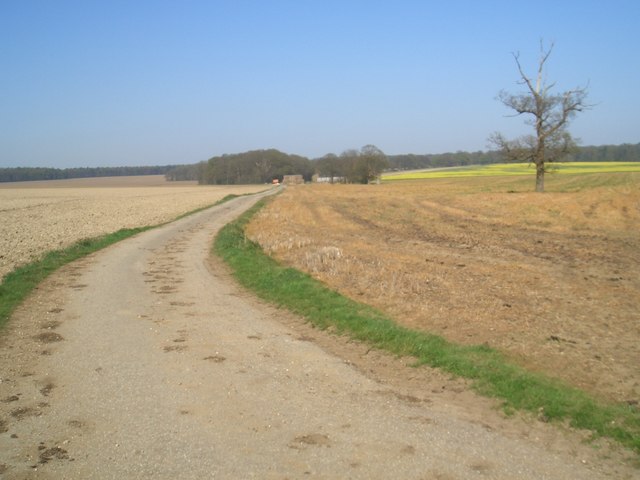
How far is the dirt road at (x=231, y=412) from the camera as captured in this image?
445cm

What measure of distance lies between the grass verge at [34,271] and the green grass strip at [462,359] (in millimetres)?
4484

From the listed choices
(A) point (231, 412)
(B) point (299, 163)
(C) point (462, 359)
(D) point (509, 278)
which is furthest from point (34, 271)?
(B) point (299, 163)

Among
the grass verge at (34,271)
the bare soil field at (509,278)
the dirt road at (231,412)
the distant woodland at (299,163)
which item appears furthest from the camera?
the distant woodland at (299,163)

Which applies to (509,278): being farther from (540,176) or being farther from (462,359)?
(540,176)

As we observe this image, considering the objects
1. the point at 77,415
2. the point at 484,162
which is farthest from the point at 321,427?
the point at 484,162

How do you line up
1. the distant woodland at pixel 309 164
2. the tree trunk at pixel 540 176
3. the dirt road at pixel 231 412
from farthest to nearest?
the distant woodland at pixel 309 164 → the tree trunk at pixel 540 176 → the dirt road at pixel 231 412

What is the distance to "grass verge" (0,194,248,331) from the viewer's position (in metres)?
10.4

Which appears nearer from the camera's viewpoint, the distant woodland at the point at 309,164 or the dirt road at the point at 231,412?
the dirt road at the point at 231,412

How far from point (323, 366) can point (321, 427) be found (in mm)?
1781

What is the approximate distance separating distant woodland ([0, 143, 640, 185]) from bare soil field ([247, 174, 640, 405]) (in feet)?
232

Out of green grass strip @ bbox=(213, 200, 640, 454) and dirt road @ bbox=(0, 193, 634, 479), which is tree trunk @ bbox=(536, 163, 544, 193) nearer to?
green grass strip @ bbox=(213, 200, 640, 454)

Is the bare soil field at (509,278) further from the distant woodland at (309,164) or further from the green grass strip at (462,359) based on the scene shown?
the distant woodland at (309,164)

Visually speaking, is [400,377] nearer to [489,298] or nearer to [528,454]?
[528,454]

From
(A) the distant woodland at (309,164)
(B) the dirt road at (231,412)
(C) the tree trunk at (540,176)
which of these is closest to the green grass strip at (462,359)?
(B) the dirt road at (231,412)
